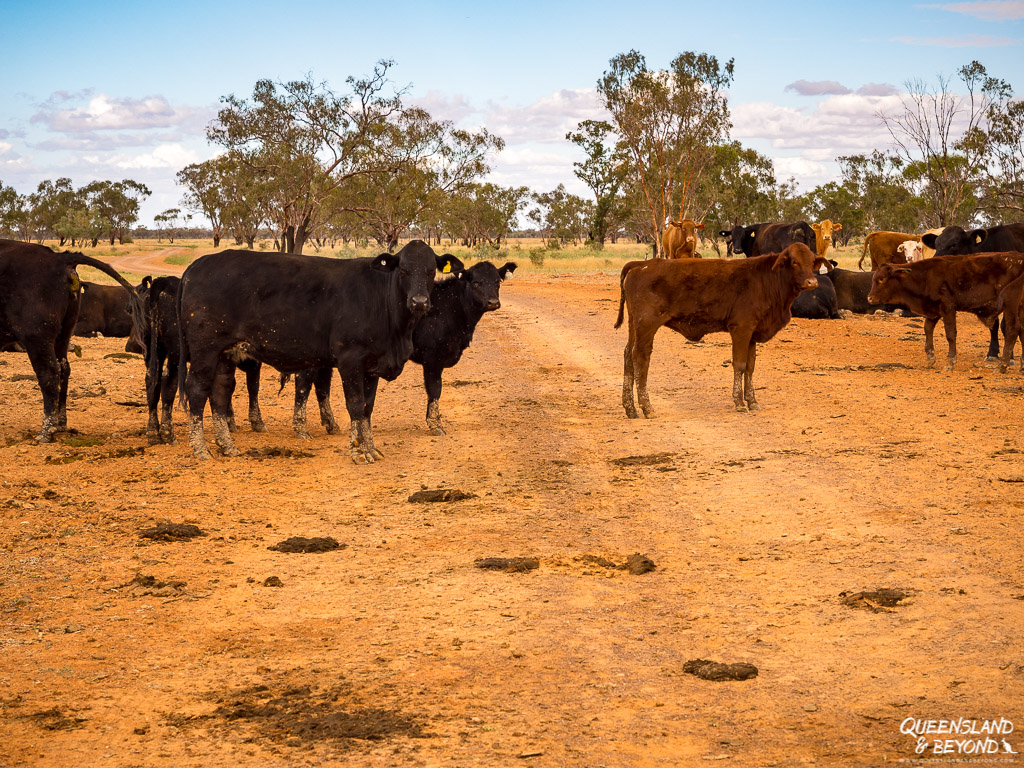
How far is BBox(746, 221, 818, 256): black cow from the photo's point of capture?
91.7 feet

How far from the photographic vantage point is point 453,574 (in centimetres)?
679

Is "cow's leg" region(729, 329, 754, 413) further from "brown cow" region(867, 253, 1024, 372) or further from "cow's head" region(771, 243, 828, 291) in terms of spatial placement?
"brown cow" region(867, 253, 1024, 372)

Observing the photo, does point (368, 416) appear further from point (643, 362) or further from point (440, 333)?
point (643, 362)

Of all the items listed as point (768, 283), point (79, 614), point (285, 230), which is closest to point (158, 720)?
point (79, 614)

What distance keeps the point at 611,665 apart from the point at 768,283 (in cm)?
842

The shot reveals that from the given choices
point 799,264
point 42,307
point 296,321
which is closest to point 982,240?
point 799,264

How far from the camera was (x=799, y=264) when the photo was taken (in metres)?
12.6

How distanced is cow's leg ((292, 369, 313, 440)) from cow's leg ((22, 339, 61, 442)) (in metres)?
2.63

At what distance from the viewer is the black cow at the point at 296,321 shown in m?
10.7

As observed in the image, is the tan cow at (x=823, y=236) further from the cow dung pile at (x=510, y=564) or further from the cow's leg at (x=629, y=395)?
the cow dung pile at (x=510, y=564)

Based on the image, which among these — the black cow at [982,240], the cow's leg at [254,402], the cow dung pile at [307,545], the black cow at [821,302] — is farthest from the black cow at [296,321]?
the black cow at [982,240]

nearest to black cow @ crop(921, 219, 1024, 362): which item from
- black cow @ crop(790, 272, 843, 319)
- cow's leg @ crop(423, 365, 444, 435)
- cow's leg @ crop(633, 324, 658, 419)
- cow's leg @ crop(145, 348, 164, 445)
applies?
black cow @ crop(790, 272, 843, 319)

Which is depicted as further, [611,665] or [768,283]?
Answer: [768,283]

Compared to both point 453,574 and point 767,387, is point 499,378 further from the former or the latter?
point 453,574
